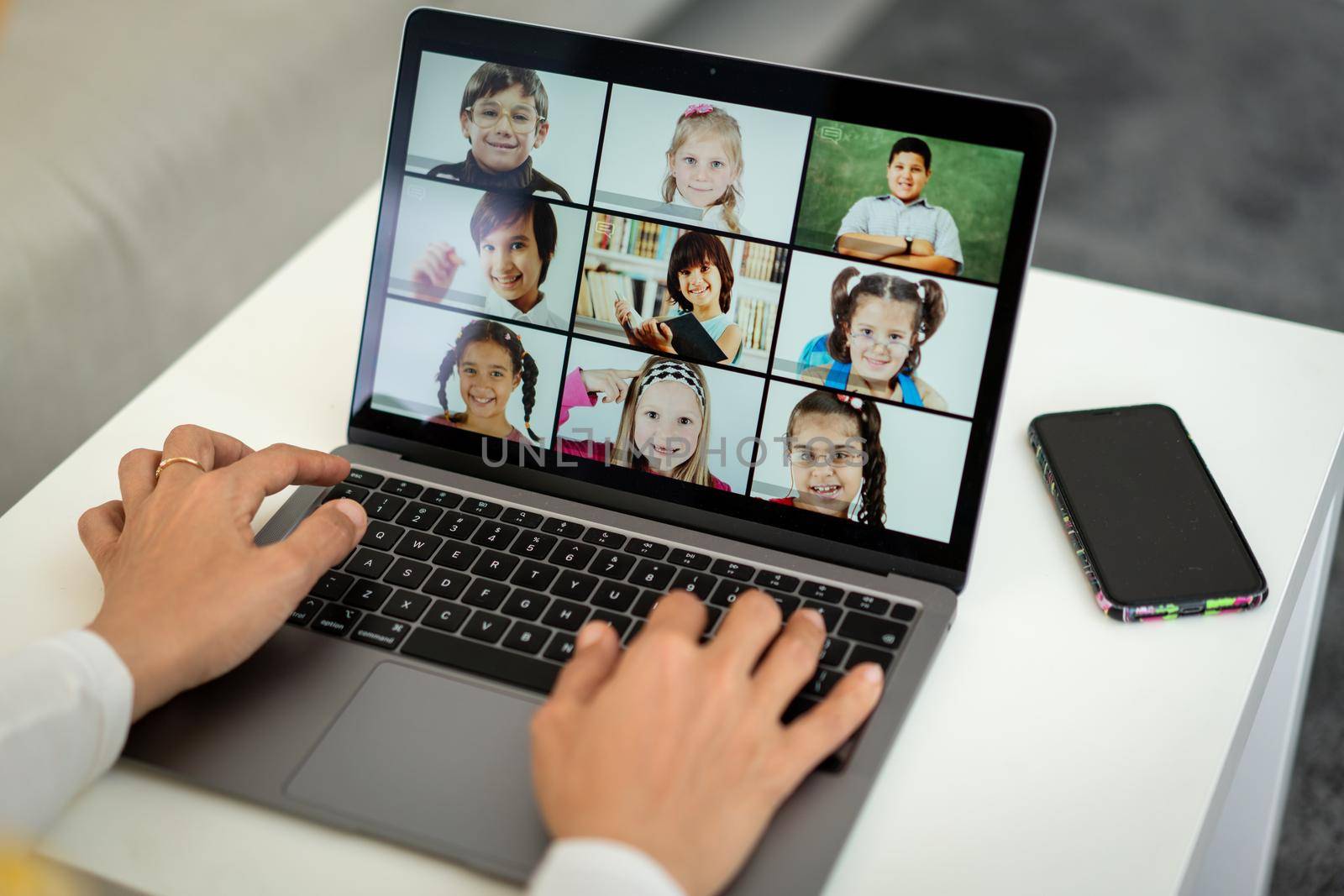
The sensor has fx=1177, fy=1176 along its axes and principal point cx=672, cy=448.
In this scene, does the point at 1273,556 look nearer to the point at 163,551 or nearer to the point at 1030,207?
the point at 1030,207

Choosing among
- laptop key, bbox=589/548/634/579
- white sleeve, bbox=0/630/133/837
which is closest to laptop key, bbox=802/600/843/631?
laptop key, bbox=589/548/634/579

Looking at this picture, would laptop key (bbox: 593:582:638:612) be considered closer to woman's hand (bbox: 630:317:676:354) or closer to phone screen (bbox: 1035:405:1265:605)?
woman's hand (bbox: 630:317:676:354)

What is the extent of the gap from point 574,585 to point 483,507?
88mm

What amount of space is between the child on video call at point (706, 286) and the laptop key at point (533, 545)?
0.13m

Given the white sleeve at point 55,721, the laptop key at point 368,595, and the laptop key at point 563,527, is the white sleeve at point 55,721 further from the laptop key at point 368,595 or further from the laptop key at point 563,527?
the laptop key at point 563,527

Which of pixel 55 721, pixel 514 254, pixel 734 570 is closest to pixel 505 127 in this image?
pixel 514 254

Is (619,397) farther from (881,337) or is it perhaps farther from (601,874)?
(601,874)

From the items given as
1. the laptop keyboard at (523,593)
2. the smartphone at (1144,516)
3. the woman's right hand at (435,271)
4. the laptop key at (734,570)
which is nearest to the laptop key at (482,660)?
the laptop keyboard at (523,593)

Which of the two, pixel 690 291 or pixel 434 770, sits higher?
pixel 690 291

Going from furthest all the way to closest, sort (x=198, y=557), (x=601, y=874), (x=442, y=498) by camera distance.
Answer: (x=442, y=498) → (x=198, y=557) → (x=601, y=874)

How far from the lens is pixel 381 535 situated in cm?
68

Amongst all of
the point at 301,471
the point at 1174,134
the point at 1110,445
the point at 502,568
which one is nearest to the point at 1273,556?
the point at 1110,445

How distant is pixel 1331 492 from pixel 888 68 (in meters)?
1.54

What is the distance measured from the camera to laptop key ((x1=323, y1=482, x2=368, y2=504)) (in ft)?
2.30
